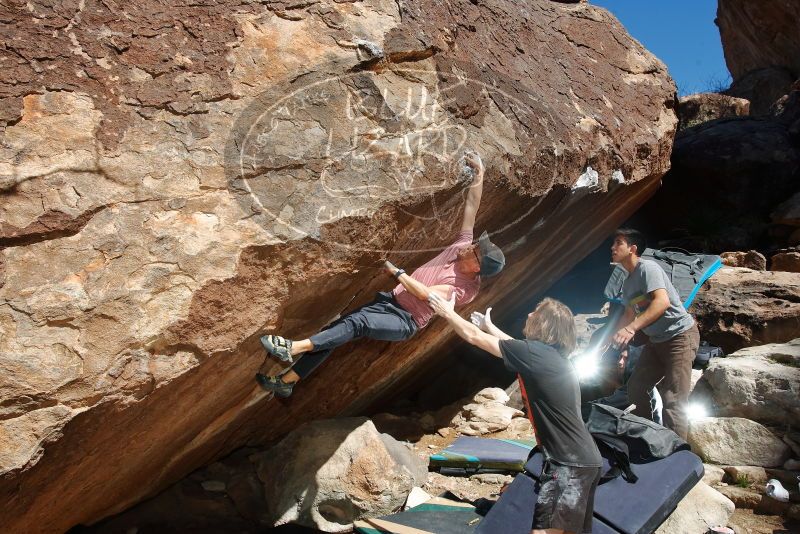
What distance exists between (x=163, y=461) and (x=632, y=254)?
263 cm

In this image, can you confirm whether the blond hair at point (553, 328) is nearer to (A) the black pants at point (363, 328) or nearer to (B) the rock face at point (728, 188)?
(A) the black pants at point (363, 328)

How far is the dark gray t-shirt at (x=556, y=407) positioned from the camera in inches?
101

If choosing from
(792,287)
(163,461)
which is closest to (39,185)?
(163,461)

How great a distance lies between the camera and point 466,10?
3873 mm

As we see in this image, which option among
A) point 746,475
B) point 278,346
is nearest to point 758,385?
point 746,475

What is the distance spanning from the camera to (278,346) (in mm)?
2832

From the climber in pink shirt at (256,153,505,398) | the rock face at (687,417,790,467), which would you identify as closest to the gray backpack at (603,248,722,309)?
the rock face at (687,417,790,467)

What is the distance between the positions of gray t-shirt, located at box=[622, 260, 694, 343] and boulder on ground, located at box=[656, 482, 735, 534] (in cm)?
79

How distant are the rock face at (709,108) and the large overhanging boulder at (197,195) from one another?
854cm

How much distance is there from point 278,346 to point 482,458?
1768mm

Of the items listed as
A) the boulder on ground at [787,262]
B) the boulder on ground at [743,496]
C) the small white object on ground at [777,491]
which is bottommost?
the boulder on ground at [743,496]

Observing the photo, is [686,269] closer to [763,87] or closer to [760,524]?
[760,524]

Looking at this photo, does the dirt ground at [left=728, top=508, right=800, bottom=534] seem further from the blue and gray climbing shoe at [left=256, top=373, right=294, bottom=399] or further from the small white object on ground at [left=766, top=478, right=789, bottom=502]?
the blue and gray climbing shoe at [left=256, top=373, right=294, bottom=399]

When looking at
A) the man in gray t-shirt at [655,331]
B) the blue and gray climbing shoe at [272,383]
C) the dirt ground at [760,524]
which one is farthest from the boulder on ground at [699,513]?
the blue and gray climbing shoe at [272,383]
